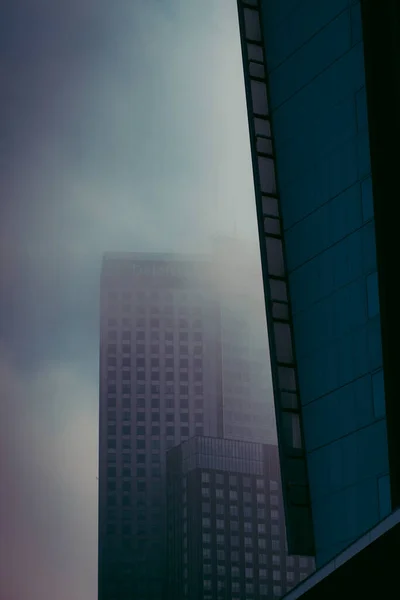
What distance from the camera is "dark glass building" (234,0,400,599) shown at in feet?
182

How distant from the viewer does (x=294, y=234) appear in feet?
206

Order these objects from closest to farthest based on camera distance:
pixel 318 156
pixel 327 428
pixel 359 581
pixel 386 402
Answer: pixel 359 581
pixel 386 402
pixel 327 428
pixel 318 156

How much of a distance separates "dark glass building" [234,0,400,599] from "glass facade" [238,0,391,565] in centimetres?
7

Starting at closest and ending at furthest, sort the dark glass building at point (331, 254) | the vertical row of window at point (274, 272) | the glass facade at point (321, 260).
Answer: the dark glass building at point (331, 254) < the glass facade at point (321, 260) < the vertical row of window at point (274, 272)

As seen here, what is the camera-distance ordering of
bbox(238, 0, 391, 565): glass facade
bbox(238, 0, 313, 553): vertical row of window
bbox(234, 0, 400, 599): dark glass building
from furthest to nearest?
bbox(238, 0, 313, 553): vertical row of window < bbox(238, 0, 391, 565): glass facade < bbox(234, 0, 400, 599): dark glass building

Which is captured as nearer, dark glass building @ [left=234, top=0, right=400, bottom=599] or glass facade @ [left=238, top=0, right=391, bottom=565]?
dark glass building @ [left=234, top=0, right=400, bottom=599]

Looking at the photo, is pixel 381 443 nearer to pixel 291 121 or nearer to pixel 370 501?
pixel 370 501

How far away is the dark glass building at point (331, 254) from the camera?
2179 inches

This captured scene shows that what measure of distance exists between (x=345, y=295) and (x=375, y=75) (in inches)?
427

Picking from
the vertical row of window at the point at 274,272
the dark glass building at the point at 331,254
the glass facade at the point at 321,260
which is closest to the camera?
the dark glass building at the point at 331,254

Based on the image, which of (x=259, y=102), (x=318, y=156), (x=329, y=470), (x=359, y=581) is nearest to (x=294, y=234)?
(x=318, y=156)

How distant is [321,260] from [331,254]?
3.12 feet

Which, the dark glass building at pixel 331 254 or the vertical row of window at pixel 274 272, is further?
the vertical row of window at pixel 274 272

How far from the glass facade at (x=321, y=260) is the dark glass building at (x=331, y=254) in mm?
73
